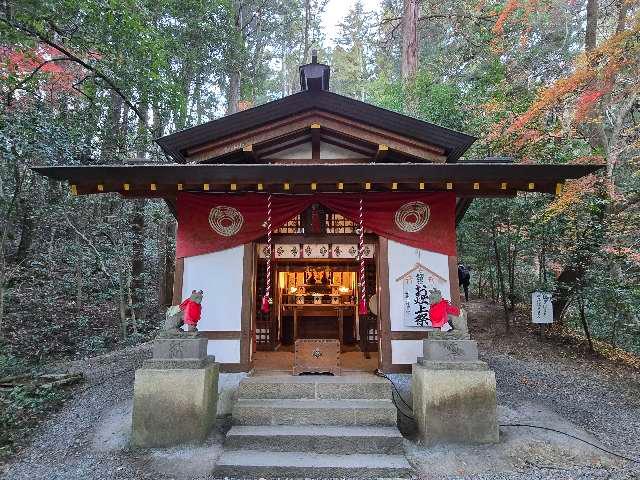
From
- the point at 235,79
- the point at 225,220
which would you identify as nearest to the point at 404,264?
the point at 225,220

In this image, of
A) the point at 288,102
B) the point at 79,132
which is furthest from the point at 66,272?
the point at 288,102

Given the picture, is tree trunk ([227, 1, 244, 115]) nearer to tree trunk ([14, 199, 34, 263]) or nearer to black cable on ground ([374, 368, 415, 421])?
tree trunk ([14, 199, 34, 263])

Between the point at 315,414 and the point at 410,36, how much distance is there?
459 inches

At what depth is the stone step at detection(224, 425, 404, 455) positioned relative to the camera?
15.6 ft

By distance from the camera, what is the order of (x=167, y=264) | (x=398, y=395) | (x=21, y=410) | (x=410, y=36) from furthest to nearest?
1. (x=167, y=264)
2. (x=410, y=36)
3. (x=21, y=410)
4. (x=398, y=395)

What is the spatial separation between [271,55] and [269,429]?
21601 millimetres

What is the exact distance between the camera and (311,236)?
21.9 ft

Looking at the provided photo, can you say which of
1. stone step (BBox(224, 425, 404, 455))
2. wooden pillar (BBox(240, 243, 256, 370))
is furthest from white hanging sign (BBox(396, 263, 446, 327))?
wooden pillar (BBox(240, 243, 256, 370))

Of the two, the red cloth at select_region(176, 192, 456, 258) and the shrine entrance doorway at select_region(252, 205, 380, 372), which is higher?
the red cloth at select_region(176, 192, 456, 258)

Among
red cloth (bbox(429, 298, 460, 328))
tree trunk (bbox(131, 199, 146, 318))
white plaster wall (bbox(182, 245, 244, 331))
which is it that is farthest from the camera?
tree trunk (bbox(131, 199, 146, 318))

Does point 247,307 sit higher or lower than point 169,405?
higher

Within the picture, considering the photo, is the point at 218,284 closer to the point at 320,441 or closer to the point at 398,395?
the point at 320,441

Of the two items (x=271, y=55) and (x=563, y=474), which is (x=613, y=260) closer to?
(x=563, y=474)

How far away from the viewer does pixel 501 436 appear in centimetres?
516
